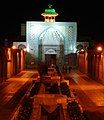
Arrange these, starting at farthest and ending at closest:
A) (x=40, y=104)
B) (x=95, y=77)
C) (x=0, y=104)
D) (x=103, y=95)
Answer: (x=95, y=77) → (x=103, y=95) → (x=0, y=104) → (x=40, y=104)

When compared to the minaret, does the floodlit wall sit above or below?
below

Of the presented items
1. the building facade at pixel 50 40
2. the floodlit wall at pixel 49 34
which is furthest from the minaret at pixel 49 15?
the floodlit wall at pixel 49 34

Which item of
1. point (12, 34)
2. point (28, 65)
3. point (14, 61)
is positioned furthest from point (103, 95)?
point (12, 34)

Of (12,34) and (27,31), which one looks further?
(12,34)

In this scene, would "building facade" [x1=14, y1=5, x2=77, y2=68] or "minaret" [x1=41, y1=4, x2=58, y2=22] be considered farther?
"minaret" [x1=41, y1=4, x2=58, y2=22]

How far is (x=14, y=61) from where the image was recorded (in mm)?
47969

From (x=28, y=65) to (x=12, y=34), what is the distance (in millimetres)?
14953

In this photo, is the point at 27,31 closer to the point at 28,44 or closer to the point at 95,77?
the point at 28,44

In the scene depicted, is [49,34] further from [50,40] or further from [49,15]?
[49,15]

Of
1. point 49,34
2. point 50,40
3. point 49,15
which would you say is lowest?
point 50,40

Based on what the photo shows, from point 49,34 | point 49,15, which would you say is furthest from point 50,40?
point 49,15

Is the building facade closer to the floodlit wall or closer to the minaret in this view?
the floodlit wall

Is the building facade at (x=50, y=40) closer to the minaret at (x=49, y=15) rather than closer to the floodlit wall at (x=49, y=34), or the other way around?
the floodlit wall at (x=49, y=34)

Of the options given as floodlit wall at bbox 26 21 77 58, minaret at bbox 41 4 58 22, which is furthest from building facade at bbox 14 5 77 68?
minaret at bbox 41 4 58 22
